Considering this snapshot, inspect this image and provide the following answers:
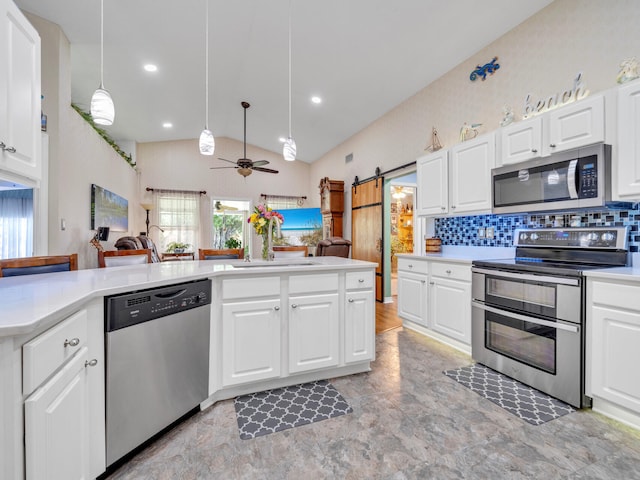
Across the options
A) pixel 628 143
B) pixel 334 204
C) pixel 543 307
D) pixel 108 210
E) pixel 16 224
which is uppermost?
pixel 334 204

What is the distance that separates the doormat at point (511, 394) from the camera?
194cm

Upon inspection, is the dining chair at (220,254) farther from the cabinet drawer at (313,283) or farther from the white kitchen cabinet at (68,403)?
the white kitchen cabinet at (68,403)

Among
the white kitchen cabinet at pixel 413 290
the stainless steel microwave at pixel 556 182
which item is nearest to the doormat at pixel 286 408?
the white kitchen cabinet at pixel 413 290

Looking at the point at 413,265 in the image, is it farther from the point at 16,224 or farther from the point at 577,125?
the point at 16,224

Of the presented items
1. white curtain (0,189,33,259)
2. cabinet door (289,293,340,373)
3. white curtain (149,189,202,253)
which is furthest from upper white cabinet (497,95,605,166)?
white curtain (149,189,202,253)

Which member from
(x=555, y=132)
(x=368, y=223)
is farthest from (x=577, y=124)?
(x=368, y=223)

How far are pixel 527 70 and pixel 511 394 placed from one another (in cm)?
284

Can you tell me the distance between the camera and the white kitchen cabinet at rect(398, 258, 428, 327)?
10.9 ft

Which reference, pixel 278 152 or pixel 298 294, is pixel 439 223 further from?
pixel 278 152

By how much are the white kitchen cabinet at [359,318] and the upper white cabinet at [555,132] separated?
5.43 ft

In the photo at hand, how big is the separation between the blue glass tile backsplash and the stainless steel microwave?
12.4 inches

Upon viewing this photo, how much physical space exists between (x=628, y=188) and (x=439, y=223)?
6.95ft

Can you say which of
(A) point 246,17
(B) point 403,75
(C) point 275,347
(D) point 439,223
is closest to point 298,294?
(C) point 275,347

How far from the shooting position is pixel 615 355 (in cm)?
180
